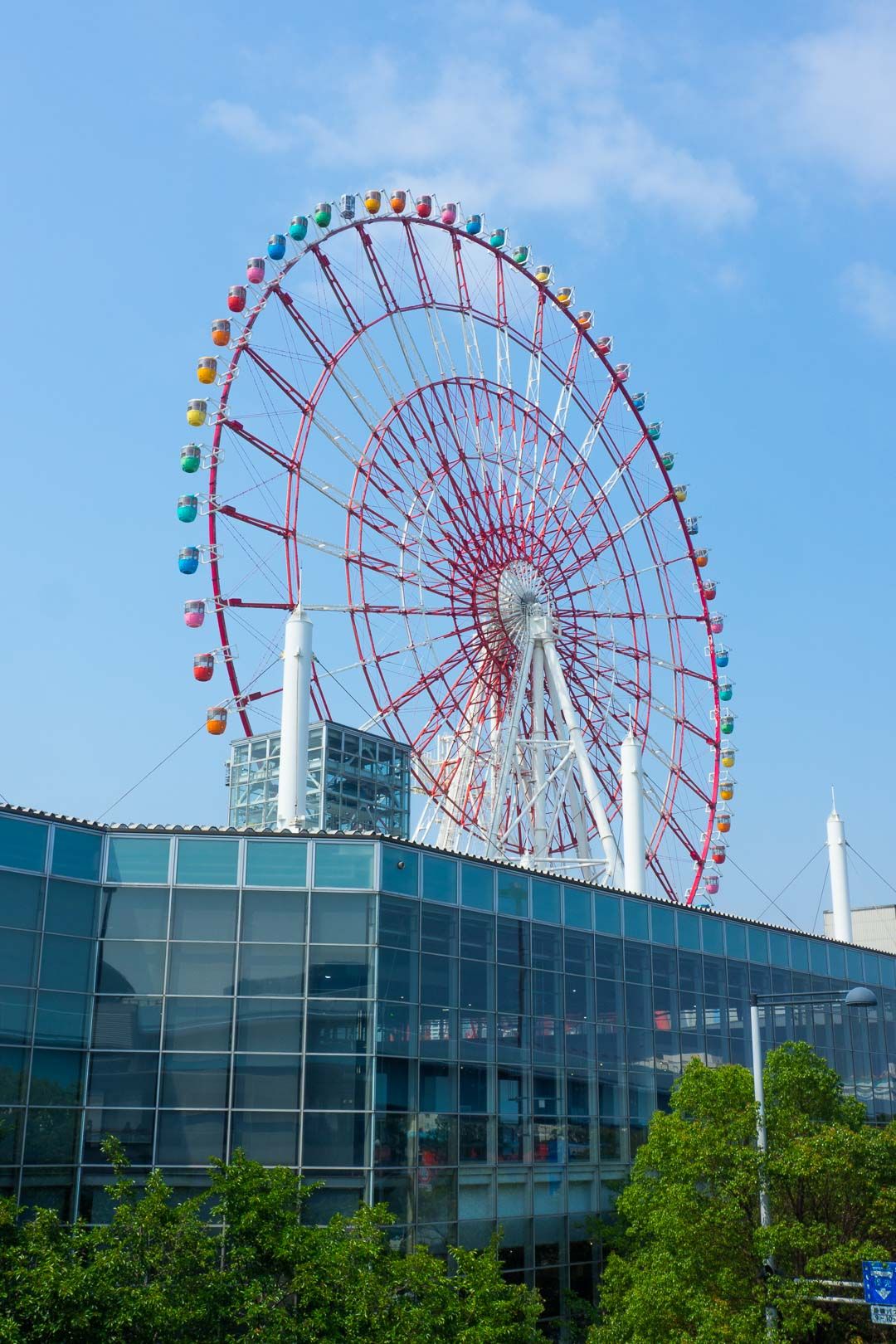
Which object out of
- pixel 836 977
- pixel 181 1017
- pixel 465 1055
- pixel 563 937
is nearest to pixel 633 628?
pixel 836 977

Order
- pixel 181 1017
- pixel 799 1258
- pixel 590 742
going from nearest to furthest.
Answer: pixel 799 1258 < pixel 181 1017 < pixel 590 742

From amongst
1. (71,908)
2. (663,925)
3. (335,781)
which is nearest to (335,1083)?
(71,908)

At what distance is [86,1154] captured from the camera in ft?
91.2

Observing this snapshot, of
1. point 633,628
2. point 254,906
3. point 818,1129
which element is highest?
point 633,628

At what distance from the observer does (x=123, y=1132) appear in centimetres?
2812

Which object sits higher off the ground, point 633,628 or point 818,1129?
point 633,628

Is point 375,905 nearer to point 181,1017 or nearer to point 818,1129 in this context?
point 181,1017

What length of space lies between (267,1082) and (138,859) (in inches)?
210

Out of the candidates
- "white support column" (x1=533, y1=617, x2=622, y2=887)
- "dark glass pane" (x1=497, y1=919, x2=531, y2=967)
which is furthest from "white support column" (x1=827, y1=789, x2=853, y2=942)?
"dark glass pane" (x1=497, y1=919, x2=531, y2=967)

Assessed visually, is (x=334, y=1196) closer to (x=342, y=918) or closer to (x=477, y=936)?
(x=342, y=918)

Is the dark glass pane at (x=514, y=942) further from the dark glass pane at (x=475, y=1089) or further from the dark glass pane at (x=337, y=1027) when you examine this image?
the dark glass pane at (x=337, y=1027)

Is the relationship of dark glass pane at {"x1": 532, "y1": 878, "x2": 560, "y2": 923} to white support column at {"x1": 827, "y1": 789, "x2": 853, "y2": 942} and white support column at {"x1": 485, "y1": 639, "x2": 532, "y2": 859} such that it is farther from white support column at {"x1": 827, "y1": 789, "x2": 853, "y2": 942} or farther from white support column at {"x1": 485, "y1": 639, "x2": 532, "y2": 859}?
white support column at {"x1": 827, "y1": 789, "x2": 853, "y2": 942}

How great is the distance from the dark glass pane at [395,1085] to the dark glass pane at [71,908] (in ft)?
21.6

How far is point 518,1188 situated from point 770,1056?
6.87 metres
